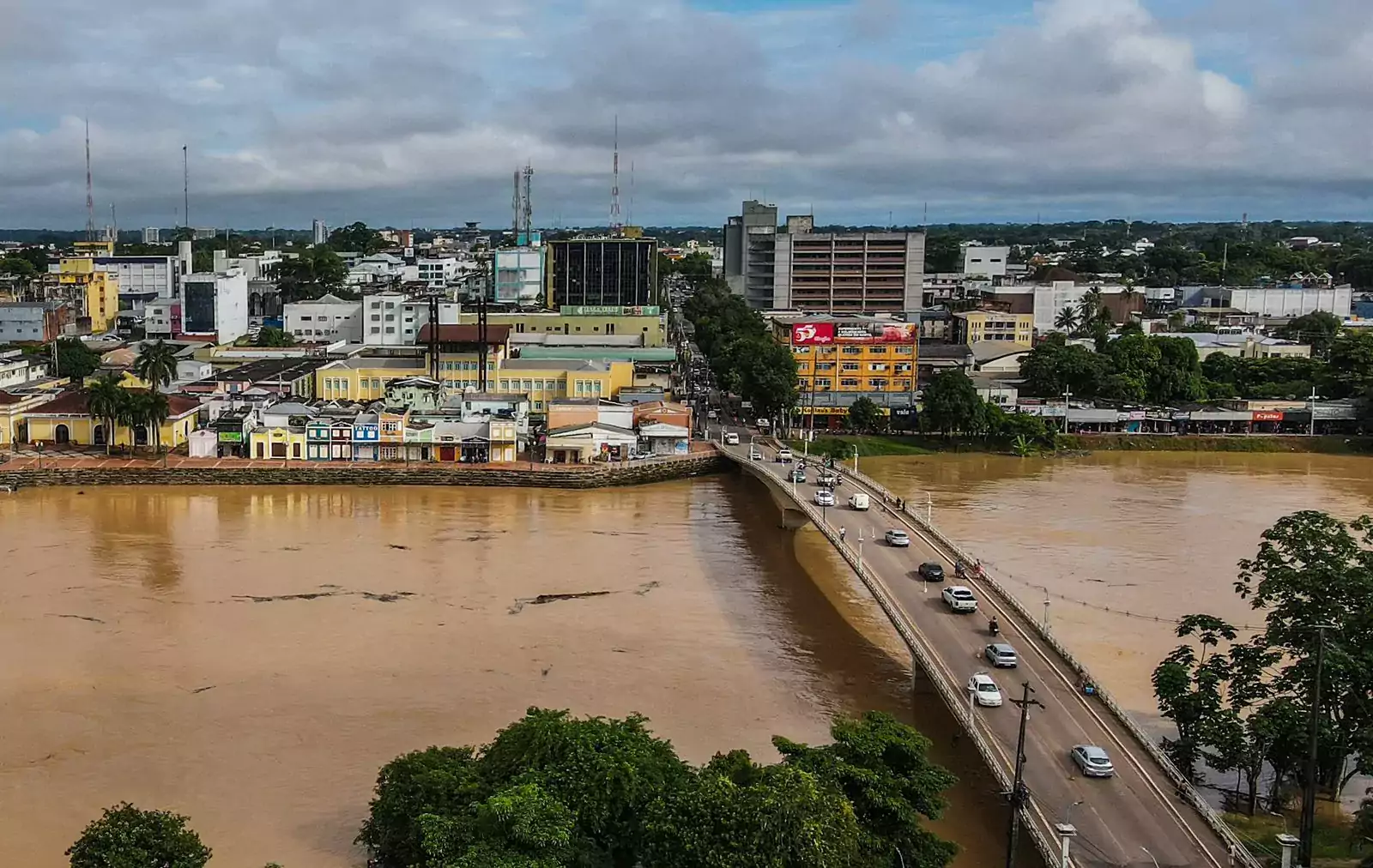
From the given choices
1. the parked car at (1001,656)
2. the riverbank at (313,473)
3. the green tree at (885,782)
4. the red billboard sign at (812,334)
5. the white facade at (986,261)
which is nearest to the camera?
the green tree at (885,782)

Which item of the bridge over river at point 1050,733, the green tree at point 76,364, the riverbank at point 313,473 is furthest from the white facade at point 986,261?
the bridge over river at point 1050,733

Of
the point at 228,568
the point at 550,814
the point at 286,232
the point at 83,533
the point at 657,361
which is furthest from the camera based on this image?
the point at 286,232

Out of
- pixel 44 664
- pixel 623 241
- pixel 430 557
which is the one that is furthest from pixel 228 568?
pixel 623 241

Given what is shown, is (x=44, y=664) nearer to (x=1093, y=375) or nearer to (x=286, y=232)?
(x=1093, y=375)

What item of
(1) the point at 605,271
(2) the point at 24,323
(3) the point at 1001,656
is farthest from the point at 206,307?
(3) the point at 1001,656

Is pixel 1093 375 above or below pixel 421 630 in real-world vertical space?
above

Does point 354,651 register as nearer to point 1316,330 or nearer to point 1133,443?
point 1133,443

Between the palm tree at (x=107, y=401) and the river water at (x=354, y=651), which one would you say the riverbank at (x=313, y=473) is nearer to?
the palm tree at (x=107, y=401)
